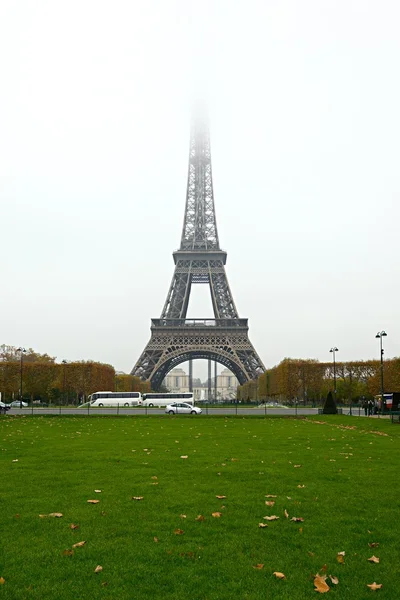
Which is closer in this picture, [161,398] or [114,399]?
[114,399]

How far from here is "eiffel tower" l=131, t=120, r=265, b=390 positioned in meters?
91.8

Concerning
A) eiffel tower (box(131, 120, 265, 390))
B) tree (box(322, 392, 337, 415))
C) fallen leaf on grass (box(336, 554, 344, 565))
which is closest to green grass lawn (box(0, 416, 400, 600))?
fallen leaf on grass (box(336, 554, 344, 565))

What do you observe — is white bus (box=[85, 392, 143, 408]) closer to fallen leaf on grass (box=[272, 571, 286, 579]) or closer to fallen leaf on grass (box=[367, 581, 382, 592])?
fallen leaf on grass (box=[272, 571, 286, 579])

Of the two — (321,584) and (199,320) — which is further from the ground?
(199,320)

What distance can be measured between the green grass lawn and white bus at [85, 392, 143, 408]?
5693cm

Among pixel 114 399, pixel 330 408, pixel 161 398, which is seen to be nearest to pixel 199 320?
pixel 161 398

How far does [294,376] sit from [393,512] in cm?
7052

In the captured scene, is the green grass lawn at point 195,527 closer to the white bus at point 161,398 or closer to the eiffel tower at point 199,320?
the white bus at point 161,398

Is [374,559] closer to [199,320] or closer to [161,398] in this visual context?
[161,398]

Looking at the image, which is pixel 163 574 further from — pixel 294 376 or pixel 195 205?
pixel 195 205

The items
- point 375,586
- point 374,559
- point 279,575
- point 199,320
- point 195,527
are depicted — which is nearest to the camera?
point 375,586

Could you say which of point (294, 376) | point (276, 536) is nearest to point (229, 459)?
point (276, 536)

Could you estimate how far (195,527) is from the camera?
25.7ft

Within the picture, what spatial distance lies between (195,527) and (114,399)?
6574cm
